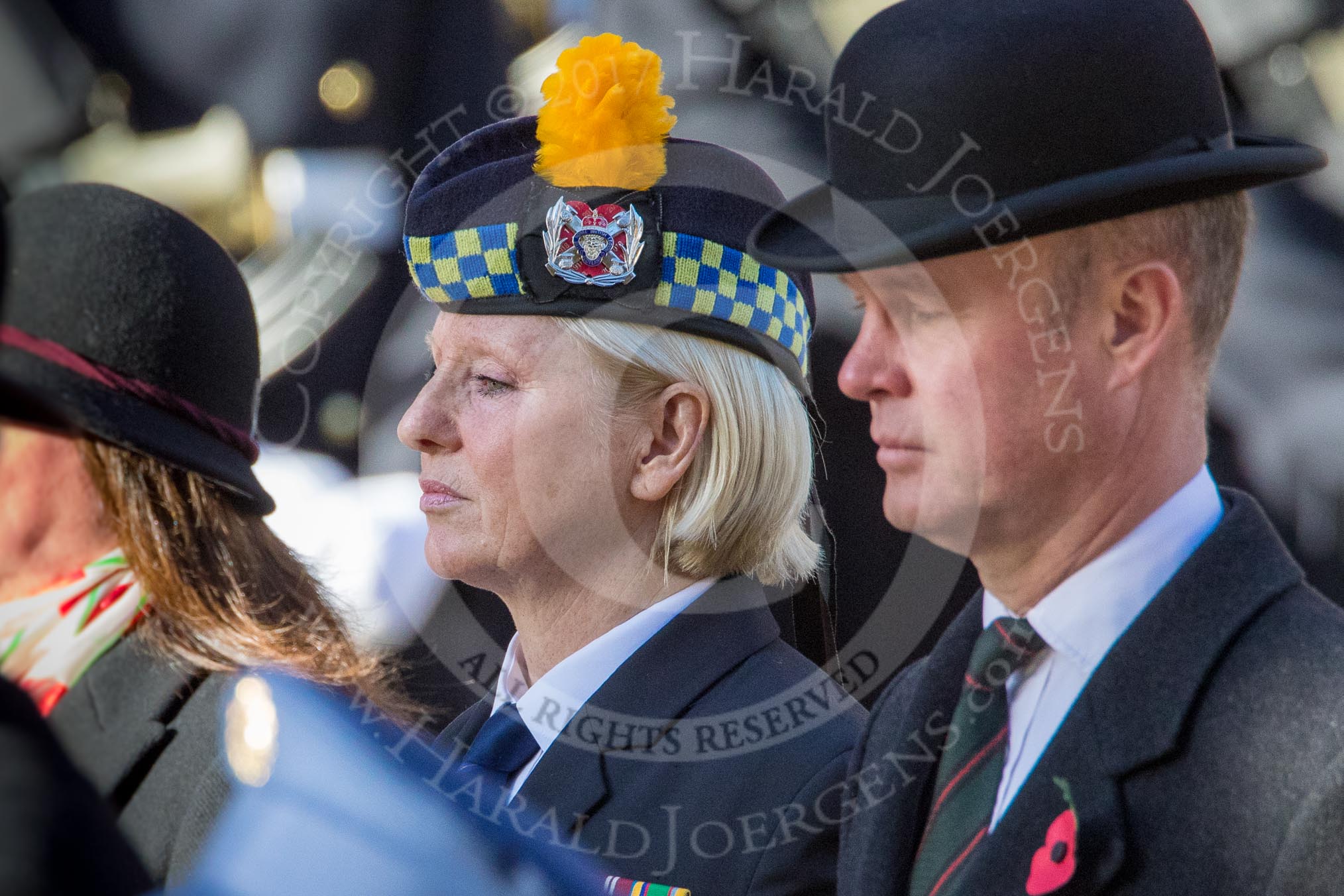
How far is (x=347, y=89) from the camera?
3.57 meters

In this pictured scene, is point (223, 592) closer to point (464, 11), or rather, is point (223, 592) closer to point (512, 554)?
point (512, 554)

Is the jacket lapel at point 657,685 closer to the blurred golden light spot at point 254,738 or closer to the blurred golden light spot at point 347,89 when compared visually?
the blurred golden light spot at point 254,738

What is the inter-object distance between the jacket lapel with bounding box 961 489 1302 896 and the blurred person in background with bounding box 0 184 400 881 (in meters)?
1.15

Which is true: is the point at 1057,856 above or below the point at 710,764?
above

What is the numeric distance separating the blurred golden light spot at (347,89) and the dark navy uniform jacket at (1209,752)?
2.53 m

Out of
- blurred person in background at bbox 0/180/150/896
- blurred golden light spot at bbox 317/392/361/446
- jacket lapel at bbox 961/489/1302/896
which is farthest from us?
blurred golden light spot at bbox 317/392/361/446

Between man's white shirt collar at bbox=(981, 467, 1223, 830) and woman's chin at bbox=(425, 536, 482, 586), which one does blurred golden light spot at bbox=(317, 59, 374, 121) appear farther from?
man's white shirt collar at bbox=(981, 467, 1223, 830)

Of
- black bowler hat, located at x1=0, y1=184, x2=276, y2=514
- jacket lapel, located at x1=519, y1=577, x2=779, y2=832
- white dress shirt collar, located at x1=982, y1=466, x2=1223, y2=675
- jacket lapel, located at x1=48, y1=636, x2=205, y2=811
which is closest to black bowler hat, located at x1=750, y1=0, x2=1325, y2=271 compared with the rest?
white dress shirt collar, located at x1=982, y1=466, x2=1223, y2=675

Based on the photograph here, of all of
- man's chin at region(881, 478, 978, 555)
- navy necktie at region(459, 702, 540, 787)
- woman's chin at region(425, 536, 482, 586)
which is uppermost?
man's chin at region(881, 478, 978, 555)

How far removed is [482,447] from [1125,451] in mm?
1066

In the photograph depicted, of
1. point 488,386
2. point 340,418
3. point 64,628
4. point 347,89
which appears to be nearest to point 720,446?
point 488,386

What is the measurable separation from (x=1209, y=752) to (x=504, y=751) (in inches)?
47.7

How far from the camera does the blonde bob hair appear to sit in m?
2.31

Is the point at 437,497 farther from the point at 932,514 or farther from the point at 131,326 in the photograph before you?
the point at 932,514
